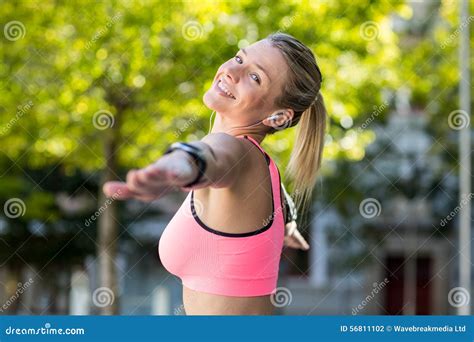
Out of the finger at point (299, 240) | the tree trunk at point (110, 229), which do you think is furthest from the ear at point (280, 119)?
the tree trunk at point (110, 229)

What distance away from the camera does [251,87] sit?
2797 mm

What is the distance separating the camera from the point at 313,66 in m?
2.82

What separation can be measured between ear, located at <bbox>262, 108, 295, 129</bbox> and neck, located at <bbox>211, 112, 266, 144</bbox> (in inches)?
1.1

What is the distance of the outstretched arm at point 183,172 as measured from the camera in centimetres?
209

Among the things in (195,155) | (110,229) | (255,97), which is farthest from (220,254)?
(110,229)

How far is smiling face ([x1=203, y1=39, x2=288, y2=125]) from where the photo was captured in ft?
9.14

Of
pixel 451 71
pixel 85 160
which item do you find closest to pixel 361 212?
pixel 451 71

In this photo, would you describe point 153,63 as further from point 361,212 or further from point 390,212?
point 390,212

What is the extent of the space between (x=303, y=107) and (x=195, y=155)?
2.12ft

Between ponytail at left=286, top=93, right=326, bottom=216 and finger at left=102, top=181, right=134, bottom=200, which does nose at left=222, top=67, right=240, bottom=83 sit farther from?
finger at left=102, top=181, right=134, bottom=200

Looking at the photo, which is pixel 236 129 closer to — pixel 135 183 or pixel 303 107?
pixel 303 107

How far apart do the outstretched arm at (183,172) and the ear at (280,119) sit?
26 cm

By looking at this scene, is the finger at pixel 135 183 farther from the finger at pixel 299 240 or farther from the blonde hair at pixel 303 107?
the finger at pixel 299 240

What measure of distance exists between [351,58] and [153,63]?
2.53 m
